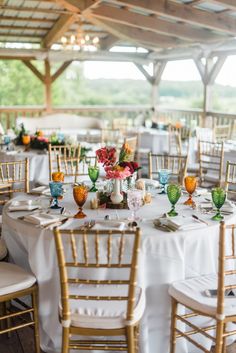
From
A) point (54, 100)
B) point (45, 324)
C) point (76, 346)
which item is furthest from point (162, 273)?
point (54, 100)

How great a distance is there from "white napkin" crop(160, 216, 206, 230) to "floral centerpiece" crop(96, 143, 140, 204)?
0.47m

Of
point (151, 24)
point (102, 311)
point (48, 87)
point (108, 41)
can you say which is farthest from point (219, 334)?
point (108, 41)

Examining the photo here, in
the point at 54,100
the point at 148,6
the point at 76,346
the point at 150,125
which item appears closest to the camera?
the point at 76,346

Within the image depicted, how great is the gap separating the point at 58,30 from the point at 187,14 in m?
3.35

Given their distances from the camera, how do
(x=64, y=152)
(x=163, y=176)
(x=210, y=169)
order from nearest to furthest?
(x=163, y=176), (x=64, y=152), (x=210, y=169)

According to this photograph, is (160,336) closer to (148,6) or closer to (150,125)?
(148,6)

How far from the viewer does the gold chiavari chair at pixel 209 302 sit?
223 centimetres

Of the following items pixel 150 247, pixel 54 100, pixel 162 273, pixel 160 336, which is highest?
pixel 54 100

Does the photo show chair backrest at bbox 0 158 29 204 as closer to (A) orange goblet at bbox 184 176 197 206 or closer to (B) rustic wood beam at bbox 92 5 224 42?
(A) orange goblet at bbox 184 176 197 206

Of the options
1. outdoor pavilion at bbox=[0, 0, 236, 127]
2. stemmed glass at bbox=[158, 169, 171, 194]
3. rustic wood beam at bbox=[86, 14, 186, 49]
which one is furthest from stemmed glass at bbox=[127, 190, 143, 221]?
rustic wood beam at bbox=[86, 14, 186, 49]

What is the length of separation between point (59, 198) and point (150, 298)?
1.15 m

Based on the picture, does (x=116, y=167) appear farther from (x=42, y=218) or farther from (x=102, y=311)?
(x=102, y=311)

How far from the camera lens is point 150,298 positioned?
2.63m

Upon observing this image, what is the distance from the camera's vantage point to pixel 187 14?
7137 millimetres
